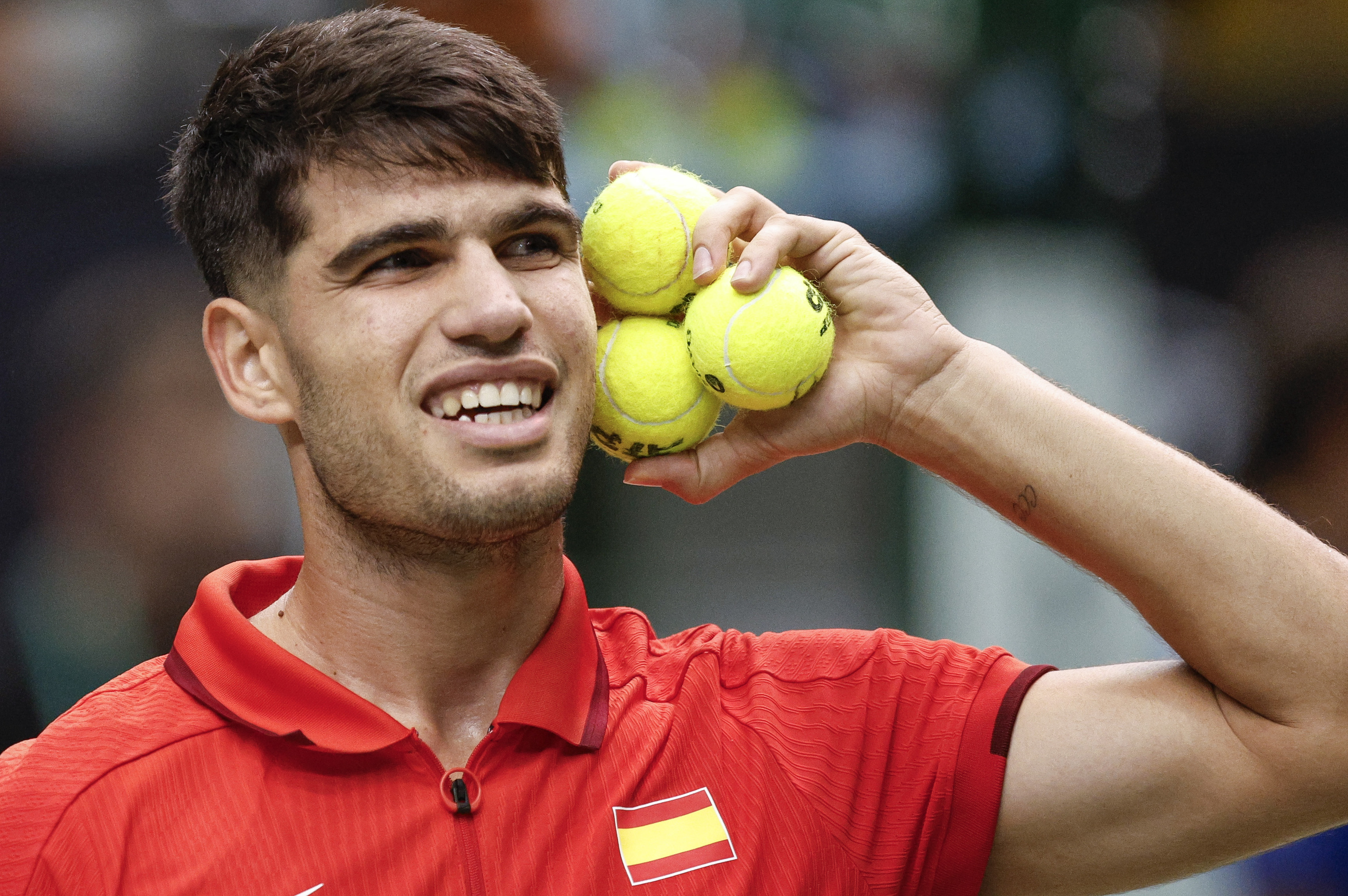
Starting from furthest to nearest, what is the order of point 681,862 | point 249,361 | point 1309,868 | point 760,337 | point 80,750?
point 1309,868 < point 249,361 < point 760,337 < point 681,862 < point 80,750

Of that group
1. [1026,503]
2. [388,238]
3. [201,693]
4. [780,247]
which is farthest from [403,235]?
[1026,503]

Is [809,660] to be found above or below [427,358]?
below

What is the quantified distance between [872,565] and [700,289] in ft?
12.1

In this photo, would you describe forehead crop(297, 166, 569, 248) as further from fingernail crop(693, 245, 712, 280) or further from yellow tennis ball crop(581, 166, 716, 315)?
fingernail crop(693, 245, 712, 280)

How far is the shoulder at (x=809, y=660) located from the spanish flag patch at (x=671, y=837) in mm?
223

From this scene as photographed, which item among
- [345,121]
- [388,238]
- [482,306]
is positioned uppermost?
[345,121]

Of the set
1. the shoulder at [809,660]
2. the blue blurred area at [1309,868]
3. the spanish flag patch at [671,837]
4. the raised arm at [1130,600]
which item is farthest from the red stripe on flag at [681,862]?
the blue blurred area at [1309,868]

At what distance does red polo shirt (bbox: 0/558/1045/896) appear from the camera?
178 cm

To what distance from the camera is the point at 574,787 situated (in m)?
1.96

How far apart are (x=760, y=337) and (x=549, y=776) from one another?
806 millimetres

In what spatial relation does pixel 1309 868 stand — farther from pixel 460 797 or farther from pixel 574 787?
pixel 460 797

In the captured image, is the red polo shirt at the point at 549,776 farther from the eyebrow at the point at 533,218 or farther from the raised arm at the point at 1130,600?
the eyebrow at the point at 533,218

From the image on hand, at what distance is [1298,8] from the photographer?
6.02 meters

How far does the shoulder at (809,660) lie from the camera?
218 centimetres
